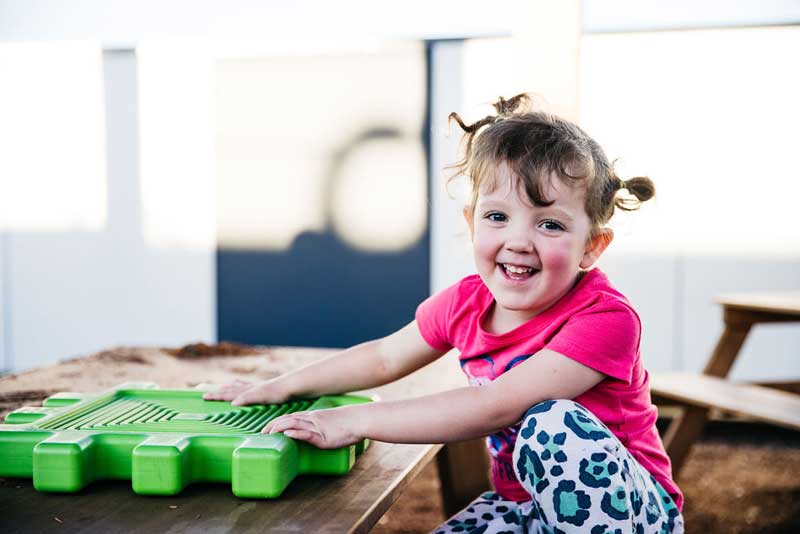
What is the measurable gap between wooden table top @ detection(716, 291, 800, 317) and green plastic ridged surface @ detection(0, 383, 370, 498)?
1.39m

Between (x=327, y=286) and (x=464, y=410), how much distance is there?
2157 mm

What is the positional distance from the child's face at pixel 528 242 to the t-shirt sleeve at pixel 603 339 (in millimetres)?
62

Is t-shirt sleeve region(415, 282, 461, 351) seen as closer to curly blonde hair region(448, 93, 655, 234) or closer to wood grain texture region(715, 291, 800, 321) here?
curly blonde hair region(448, 93, 655, 234)

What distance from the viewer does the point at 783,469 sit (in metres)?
2.37

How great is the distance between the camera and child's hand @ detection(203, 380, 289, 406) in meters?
1.10

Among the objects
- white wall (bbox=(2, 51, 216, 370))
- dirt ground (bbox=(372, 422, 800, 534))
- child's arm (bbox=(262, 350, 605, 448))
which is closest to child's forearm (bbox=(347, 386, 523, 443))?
child's arm (bbox=(262, 350, 605, 448))

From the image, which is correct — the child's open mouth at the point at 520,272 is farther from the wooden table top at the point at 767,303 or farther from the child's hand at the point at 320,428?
the wooden table top at the point at 767,303

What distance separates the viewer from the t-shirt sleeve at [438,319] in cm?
116

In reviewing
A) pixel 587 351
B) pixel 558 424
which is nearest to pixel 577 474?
pixel 558 424

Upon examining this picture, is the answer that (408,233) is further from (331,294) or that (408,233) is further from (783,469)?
(783,469)

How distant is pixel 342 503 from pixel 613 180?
0.57m

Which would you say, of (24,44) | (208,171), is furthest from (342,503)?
(24,44)

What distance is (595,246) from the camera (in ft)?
3.43

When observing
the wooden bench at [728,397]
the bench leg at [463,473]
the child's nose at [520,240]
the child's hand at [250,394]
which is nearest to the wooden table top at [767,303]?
the wooden bench at [728,397]
